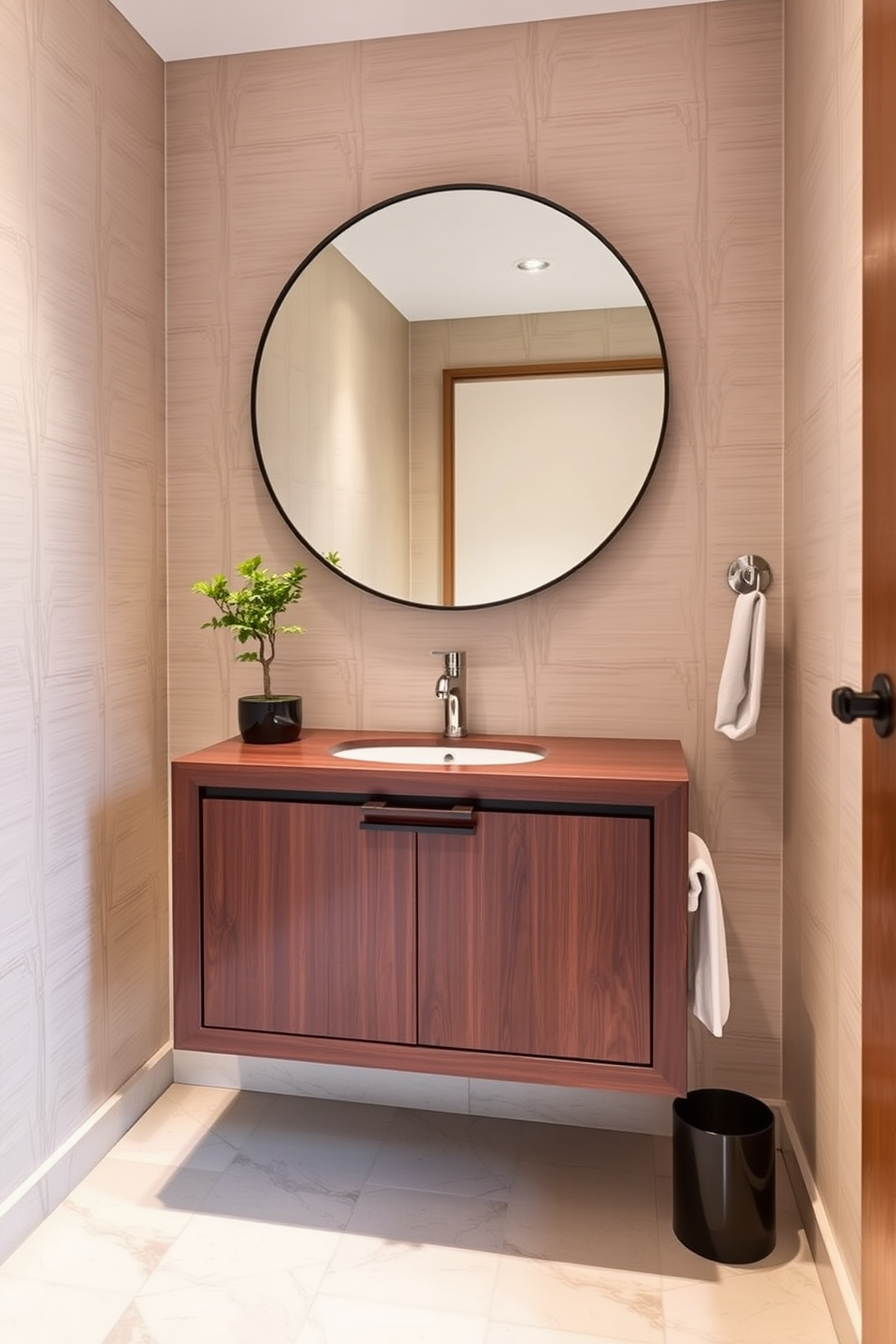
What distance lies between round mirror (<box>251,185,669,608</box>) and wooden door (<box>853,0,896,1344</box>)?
104 centimetres

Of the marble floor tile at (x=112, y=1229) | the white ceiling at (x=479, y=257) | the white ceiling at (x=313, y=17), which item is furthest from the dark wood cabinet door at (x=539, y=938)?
the white ceiling at (x=313, y=17)

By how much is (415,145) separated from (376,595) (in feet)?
3.20

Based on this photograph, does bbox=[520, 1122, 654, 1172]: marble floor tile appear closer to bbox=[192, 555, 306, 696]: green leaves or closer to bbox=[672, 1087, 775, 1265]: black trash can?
bbox=[672, 1087, 775, 1265]: black trash can

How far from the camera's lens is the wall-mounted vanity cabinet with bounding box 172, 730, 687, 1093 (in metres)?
1.70

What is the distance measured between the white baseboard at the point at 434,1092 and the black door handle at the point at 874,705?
55.8 inches

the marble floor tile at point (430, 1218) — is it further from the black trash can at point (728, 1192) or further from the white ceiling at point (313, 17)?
the white ceiling at point (313, 17)

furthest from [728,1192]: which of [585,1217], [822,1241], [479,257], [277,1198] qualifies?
[479,257]

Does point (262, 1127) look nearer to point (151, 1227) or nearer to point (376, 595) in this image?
point (151, 1227)

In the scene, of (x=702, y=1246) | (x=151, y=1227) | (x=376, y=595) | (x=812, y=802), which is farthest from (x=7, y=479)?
(x=702, y=1246)

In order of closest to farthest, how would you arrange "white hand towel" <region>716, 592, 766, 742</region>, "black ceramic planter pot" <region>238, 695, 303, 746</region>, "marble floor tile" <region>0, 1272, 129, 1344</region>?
"marble floor tile" <region>0, 1272, 129, 1344</region>, "white hand towel" <region>716, 592, 766, 742</region>, "black ceramic planter pot" <region>238, 695, 303, 746</region>

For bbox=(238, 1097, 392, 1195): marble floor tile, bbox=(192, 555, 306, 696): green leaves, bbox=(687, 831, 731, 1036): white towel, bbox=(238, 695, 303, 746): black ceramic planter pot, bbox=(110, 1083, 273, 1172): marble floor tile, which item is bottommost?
bbox=(238, 1097, 392, 1195): marble floor tile

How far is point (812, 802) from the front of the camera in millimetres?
1753

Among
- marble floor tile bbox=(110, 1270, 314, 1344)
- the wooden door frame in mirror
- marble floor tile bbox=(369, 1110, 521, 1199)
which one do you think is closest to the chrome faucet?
the wooden door frame in mirror

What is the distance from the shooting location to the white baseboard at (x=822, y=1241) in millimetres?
1483
